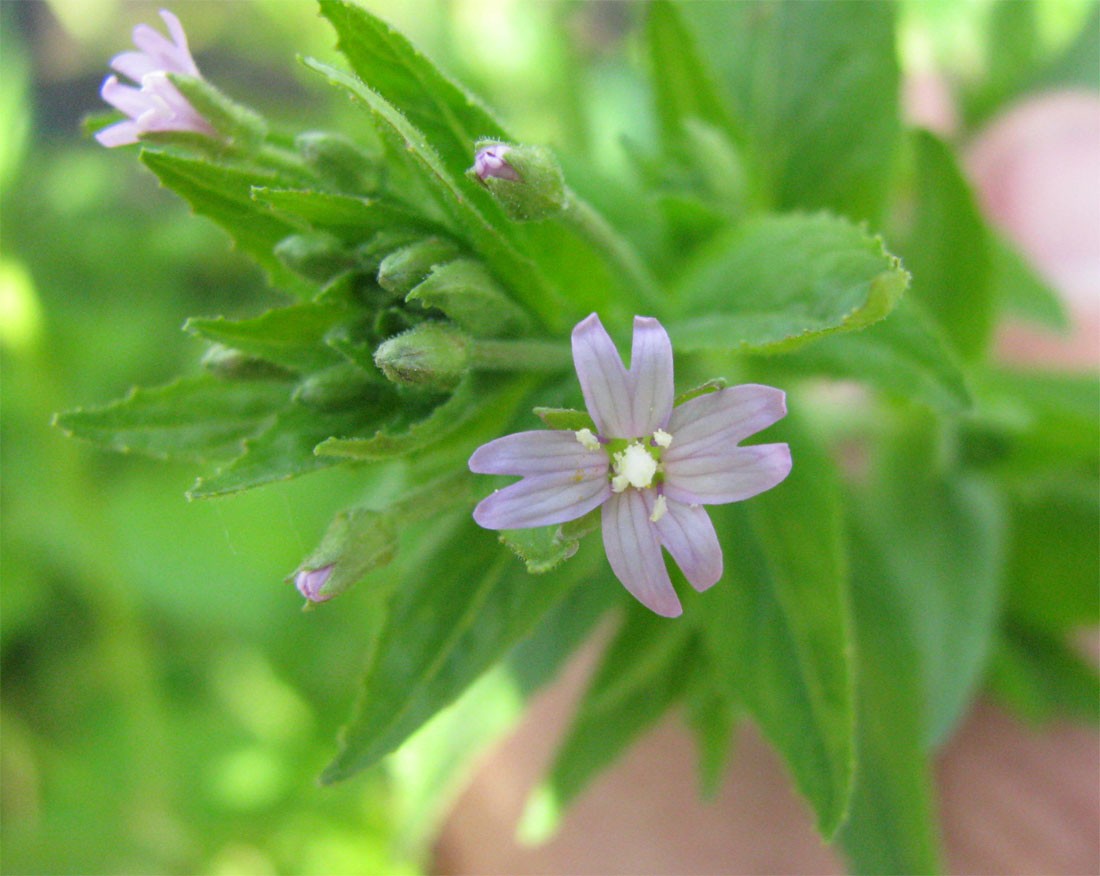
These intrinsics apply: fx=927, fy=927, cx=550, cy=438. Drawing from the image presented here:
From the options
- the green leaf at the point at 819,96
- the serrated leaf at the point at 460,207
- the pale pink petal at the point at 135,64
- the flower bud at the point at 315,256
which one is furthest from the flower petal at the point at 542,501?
the green leaf at the point at 819,96

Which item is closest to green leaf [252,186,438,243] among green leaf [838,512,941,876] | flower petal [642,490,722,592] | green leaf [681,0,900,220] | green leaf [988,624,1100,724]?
flower petal [642,490,722,592]

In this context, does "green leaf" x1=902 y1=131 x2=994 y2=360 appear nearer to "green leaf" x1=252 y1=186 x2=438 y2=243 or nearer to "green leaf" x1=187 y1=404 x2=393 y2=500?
"green leaf" x1=252 y1=186 x2=438 y2=243

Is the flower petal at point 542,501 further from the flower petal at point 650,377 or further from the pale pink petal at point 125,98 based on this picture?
the pale pink petal at point 125,98

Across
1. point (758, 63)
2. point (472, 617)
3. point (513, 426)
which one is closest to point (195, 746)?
point (472, 617)

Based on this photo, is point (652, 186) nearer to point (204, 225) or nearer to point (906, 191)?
point (906, 191)

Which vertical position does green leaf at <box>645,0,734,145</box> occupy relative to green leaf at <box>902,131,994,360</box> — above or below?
above

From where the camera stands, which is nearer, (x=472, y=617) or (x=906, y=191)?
(x=472, y=617)
